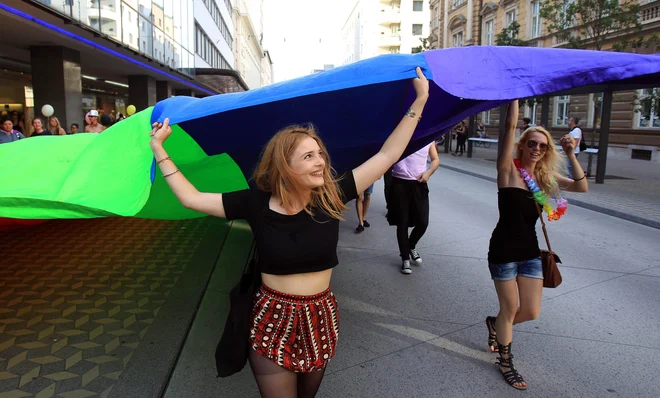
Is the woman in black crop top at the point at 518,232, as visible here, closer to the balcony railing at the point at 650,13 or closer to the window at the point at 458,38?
the balcony railing at the point at 650,13

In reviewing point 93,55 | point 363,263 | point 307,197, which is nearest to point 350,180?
point 307,197

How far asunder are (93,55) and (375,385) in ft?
51.5

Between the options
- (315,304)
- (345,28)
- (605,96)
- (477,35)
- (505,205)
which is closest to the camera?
(315,304)

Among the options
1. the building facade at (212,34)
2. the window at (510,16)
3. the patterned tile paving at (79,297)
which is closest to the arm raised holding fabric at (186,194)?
the patterned tile paving at (79,297)

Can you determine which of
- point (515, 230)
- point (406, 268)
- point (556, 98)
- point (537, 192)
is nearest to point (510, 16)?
point (556, 98)

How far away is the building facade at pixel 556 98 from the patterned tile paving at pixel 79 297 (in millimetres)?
15287

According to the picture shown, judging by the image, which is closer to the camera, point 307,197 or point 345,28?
point 307,197

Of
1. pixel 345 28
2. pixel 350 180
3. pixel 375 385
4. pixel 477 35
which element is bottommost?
pixel 375 385

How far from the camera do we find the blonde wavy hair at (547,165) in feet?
11.3

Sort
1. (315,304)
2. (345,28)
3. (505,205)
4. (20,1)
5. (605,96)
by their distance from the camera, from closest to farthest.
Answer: (315,304) < (505,205) < (20,1) < (605,96) < (345,28)

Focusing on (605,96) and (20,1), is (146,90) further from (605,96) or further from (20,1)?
(605,96)

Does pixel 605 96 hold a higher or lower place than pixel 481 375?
higher

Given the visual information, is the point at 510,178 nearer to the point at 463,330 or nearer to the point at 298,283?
the point at 463,330

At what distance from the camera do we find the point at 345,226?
8.56 m
